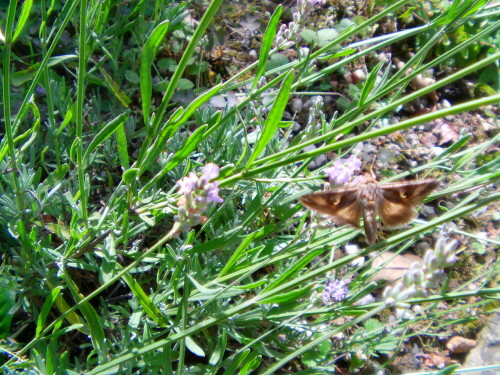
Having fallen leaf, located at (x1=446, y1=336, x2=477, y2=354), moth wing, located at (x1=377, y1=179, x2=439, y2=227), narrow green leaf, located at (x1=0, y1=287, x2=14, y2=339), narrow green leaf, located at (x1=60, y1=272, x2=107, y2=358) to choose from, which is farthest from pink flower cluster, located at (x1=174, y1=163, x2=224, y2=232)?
fallen leaf, located at (x1=446, y1=336, x2=477, y2=354)

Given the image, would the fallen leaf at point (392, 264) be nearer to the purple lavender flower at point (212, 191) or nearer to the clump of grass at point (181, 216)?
the clump of grass at point (181, 216)

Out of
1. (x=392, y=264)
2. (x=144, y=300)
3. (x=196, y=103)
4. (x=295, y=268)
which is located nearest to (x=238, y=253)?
(x=295, y=268)

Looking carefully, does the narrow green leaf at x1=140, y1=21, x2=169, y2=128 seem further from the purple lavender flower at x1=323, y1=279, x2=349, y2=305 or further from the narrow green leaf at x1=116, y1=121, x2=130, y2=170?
the purple lavender flower at x1=323, y1=279, x2=349, y2=305

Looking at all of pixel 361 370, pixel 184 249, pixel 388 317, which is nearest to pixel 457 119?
pixel 388 317

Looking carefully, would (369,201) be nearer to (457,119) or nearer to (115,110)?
(115,110)

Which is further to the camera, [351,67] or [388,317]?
[351,67]

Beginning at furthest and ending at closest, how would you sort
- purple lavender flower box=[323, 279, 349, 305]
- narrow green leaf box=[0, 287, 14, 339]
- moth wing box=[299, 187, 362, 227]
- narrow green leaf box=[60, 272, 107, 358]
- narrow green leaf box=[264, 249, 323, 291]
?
purple lavender flower box=[323, 279, 349, 305] < narrow green leaf box=[0, 287, 14, 339] < narrow green leaf box=[60, 272, 107, 358] < narrow green leaf box=[264, 249, 323, 291] < moth wing box=[299, 187, 362, 227]
